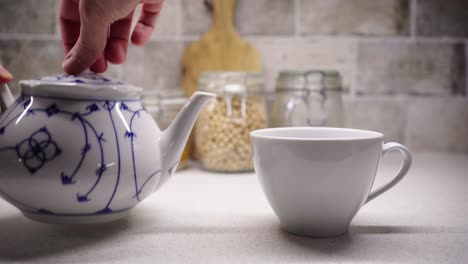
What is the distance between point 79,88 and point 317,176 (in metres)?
0.28

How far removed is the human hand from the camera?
501 millimetres

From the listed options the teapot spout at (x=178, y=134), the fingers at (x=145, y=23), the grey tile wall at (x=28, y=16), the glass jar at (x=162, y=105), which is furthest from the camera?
the grey tile wall at (x=28, y=16)

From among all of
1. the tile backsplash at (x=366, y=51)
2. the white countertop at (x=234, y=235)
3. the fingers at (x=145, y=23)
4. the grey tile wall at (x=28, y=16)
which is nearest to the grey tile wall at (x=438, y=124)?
the tile backsplash at (x=366, y=51)

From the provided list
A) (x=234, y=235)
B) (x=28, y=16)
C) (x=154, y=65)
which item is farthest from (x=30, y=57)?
→ (x=234, y=235)

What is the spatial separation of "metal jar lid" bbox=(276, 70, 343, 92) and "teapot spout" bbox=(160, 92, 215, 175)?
421mm

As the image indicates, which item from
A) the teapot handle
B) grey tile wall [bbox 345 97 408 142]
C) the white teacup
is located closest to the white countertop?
the white teacup

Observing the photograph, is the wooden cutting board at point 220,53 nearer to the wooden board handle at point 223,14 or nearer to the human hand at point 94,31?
the wooden board handle at point 223,14

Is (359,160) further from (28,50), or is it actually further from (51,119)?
(28,50)

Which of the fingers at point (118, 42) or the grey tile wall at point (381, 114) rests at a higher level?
the fingers at point (118, 42)

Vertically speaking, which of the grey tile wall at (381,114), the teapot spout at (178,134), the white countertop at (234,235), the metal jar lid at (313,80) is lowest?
the white countertop at (234,235)

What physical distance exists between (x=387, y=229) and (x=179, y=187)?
1.27ft

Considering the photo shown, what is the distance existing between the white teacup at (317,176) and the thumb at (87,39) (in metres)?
0.22

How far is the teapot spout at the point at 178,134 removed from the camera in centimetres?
55

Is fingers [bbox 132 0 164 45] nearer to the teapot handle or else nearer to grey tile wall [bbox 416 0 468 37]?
the teapot handle
